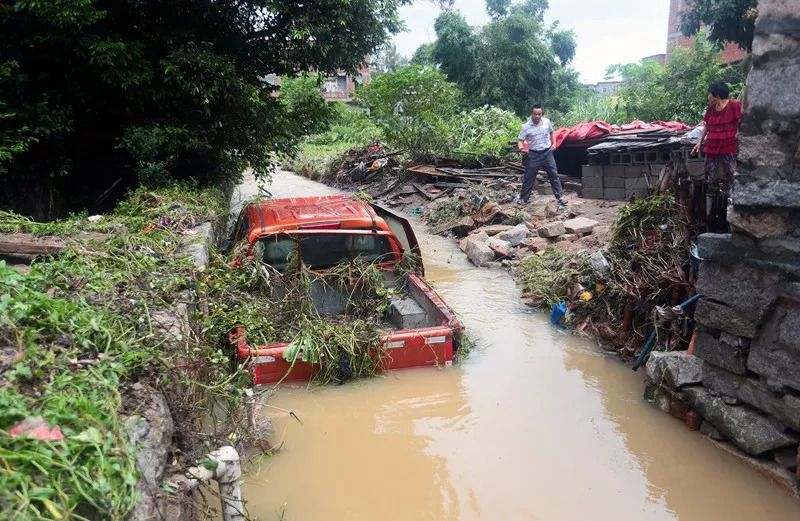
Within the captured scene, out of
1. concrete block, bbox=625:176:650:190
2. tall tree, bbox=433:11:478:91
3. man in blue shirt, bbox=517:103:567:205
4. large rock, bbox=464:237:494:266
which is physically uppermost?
tall tree, bbox=433:11:478:91

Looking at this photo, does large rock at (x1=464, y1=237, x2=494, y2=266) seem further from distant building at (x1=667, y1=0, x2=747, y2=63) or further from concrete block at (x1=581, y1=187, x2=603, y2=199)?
distant building at (x1=667, y1=0, x2=747, y2=63)

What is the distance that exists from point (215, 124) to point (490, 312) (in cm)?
601

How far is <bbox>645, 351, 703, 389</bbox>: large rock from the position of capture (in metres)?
4.37

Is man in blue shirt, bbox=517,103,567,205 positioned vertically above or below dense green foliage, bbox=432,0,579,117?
below

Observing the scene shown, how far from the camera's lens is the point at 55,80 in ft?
29.0

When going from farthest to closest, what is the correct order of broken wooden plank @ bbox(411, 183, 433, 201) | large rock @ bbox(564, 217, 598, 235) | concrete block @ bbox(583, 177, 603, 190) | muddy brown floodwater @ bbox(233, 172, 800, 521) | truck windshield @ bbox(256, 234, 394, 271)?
1. broken wooden plank @ bbox(411, 183, 433, 201)
2. concrete block @ bbox(583, 177, 603, 190)
3. large rock @ bbox(564, 217, 598, 235)
4. truck windshield @ bbox(256, 234, 394, 271)
5. muddy brown floodwater @ bbox(233, 172, 800, 521)

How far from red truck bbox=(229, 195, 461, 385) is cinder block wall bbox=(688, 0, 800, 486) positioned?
223 centimetres

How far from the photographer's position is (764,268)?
3730mm

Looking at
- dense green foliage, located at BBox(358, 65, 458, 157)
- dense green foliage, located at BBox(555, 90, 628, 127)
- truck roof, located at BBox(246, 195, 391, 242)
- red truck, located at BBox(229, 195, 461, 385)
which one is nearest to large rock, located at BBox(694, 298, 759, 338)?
red truck, located at BBox(229, 195, 461, 385)

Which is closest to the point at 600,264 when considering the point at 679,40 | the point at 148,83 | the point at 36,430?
the point at 36,430

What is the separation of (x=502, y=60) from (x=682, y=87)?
34.6 ft

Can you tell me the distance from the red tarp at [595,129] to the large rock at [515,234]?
13.3 feet

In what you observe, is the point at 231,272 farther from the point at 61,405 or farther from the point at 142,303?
the point at 61,405

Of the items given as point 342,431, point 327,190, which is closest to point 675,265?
point 342,431
